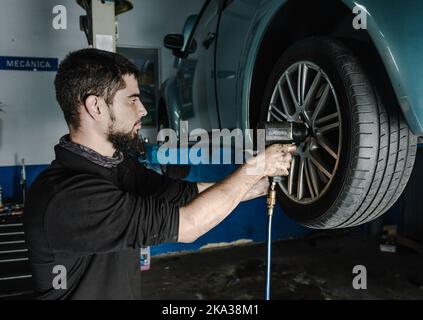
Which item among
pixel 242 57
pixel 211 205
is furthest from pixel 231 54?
pixel 211 205

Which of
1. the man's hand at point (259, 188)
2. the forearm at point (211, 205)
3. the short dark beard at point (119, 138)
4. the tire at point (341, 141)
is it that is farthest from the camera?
the man's hand at point (259, 188)

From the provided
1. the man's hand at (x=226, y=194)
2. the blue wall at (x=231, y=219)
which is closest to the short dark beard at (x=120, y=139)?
the man's hand at (x=226, y=194)

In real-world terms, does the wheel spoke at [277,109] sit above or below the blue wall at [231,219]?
above

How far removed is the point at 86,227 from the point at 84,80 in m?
0.47

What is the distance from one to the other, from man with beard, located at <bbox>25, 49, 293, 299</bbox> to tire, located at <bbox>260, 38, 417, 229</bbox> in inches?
4.9

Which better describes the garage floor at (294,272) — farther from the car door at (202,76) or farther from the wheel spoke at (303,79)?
the wheel spoke at (303,79)

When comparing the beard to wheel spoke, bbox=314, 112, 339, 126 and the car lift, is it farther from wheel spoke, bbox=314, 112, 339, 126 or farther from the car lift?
the car lift

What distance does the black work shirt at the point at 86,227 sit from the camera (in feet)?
3.45

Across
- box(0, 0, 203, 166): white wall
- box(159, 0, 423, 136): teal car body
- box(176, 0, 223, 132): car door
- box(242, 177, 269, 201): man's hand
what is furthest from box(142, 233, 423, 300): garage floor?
box(242, 177, 269, 201): man's hand

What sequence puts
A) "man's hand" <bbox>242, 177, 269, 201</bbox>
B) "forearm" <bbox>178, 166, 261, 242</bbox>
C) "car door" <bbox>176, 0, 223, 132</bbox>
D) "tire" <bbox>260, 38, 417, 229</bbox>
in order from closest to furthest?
"tire" <bbox>260, 38, 417, 229</bbox> → "forearm" <bbox>178, 166, 261, 242</bbox> → "man's hand" <bbox>242, 177, 269, 201</bbox> → "car door" <bbox>176, 0, 223, 132</bbox>

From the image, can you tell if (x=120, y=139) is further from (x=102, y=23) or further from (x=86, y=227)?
(x=102, y=23)

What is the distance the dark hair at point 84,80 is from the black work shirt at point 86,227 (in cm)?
16

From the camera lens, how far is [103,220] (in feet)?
3.43

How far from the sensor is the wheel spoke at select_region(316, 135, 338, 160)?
1.07m
